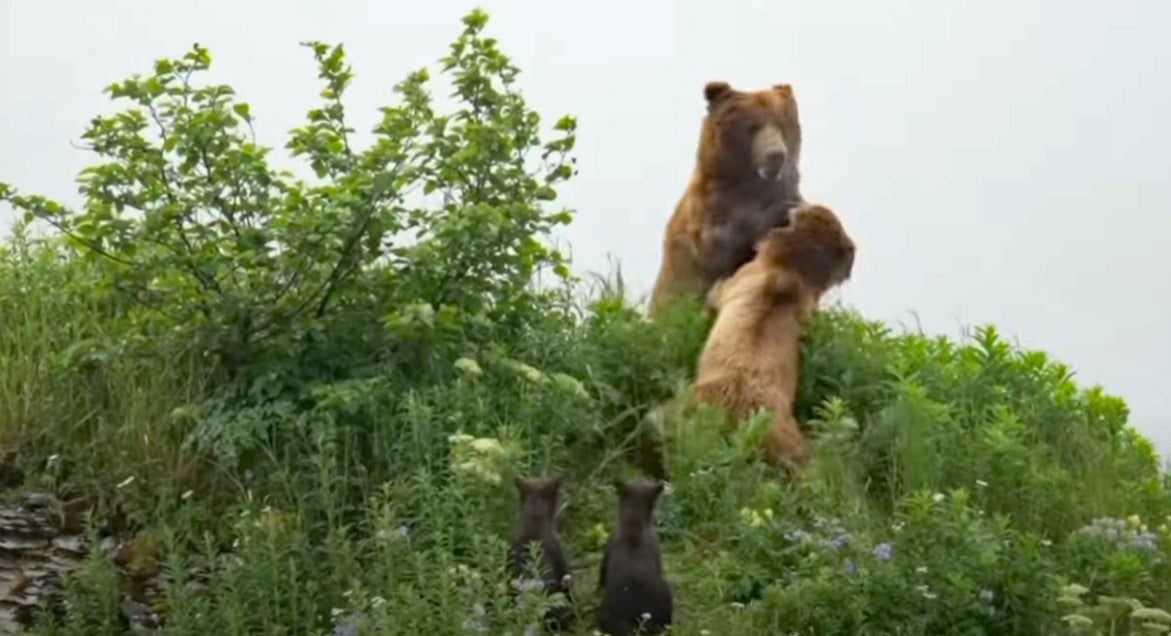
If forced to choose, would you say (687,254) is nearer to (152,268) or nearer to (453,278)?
(453,278)

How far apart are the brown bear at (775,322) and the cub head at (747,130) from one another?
A: 51cm

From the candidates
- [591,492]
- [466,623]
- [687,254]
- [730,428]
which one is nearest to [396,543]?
[466,623]

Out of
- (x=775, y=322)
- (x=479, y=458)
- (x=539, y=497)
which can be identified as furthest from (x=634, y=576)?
(x=775, y=322)

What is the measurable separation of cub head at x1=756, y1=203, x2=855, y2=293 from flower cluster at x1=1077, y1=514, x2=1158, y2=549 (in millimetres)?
1660

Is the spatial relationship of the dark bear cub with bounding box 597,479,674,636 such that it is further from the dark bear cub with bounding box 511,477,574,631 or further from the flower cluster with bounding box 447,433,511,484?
the flower cluster with bounding box 447,433,511,484

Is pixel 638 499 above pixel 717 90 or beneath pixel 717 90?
beneath

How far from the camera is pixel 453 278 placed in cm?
695

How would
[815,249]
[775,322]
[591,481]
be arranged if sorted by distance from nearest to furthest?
[591,481], [775,322], [815,249]

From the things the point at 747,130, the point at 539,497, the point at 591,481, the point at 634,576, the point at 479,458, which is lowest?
the point at 634,576

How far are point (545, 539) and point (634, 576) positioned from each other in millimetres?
296

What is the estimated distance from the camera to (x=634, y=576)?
5773mm

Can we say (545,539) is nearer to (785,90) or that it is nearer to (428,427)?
(428,427)

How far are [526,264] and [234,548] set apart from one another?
4.72 ft

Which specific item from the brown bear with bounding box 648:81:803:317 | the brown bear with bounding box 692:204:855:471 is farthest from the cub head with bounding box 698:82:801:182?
the brown bear with bounding box 692:204:855:471
